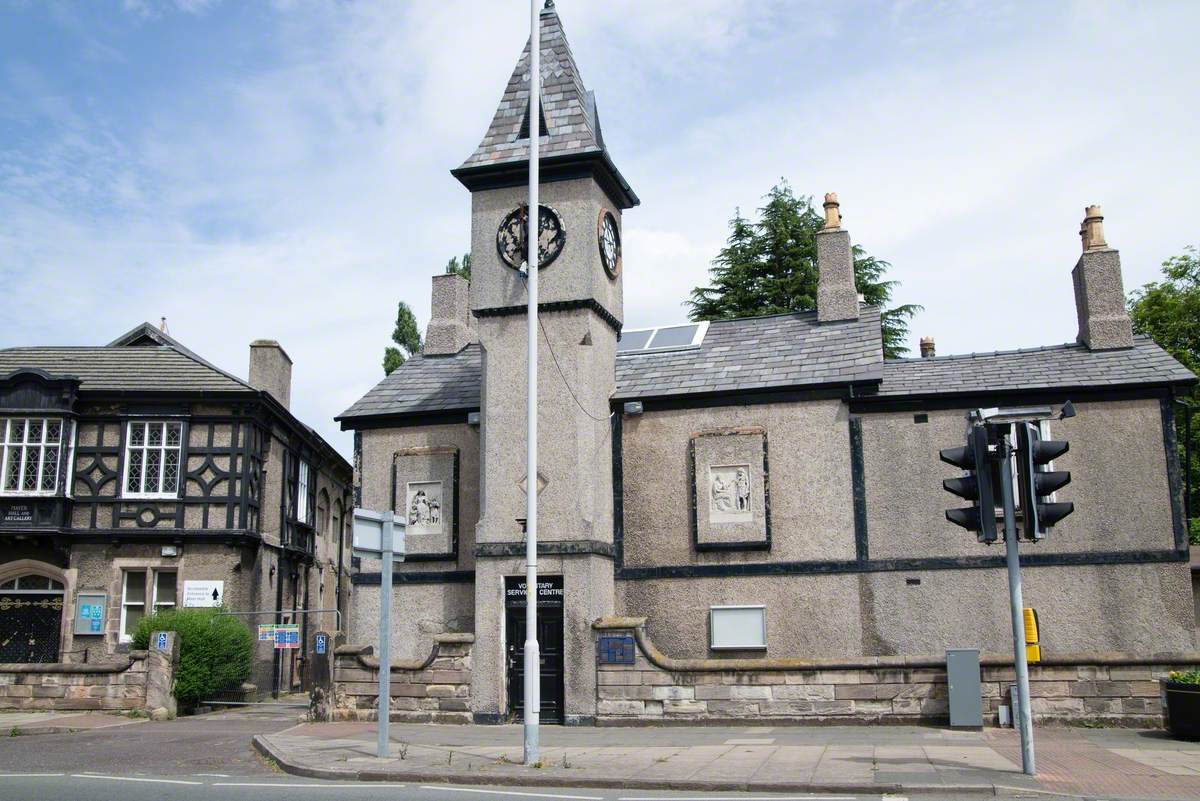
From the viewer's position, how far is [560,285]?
20.4 meters

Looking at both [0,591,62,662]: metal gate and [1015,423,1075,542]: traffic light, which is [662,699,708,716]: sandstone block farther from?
[0,591,62,662]: metal gate

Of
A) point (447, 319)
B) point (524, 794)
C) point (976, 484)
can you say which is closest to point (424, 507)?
point (447, 319)

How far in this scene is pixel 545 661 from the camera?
63.1 ft

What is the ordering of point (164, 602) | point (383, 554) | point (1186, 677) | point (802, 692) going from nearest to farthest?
point (383, 554) → point (1186, 677) → point (802, 692) → point (164, 602)

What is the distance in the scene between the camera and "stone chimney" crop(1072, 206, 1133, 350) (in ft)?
68.9

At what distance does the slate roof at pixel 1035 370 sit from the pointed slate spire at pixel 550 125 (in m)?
6.82

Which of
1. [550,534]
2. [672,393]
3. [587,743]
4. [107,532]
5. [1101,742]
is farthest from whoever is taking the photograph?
[107,532]

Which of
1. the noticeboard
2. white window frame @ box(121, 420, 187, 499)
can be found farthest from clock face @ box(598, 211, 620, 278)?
the noticeboard

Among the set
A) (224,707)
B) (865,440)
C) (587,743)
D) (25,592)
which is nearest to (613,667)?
(587,743)

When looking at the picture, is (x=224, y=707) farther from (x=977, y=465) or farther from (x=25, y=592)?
(x=977, y=465)

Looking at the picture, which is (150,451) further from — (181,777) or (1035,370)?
(1035,370)

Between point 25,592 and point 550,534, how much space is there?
48.5ft

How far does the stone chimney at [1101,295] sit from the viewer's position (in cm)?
2099

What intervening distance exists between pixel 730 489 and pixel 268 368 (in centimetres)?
1535
